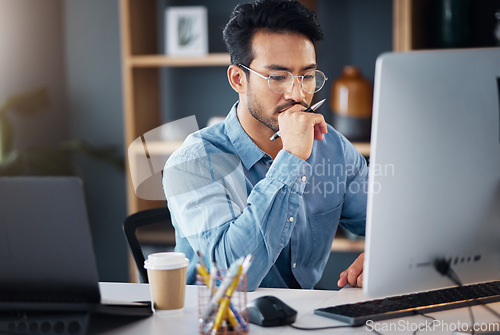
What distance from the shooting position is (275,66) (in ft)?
5.44

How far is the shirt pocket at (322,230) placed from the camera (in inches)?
66.7

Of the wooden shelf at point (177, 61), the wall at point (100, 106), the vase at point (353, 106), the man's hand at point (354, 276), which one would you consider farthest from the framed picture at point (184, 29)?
the man's hand at point (354, 276)

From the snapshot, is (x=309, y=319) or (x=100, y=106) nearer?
(x=309, y=319)

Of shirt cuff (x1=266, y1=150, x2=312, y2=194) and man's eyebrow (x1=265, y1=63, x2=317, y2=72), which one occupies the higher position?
man's eyebrow (x1=265, y1=63, x2=317, y2=72)

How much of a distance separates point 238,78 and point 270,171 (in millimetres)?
488

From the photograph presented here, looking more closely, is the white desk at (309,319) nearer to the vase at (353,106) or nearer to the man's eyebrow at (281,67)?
the man's eyebrow at (281,67)

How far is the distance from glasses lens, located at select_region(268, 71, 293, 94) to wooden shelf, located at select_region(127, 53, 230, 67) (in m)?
1.13

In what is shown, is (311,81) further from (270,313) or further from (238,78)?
(270,313)

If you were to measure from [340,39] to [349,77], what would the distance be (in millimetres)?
285

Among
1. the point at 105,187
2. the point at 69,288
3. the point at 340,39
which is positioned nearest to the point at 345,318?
the point at 69,288

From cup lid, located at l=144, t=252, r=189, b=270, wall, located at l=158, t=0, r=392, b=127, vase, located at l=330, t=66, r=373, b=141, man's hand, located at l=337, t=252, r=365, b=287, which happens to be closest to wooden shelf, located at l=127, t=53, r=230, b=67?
wall, located at l=158, t=0, r=392, b=127

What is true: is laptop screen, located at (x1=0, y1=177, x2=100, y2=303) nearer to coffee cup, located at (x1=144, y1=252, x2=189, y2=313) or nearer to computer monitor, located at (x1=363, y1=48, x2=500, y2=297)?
coffee cup, located at (x1=144, y1=252, x2=189, y2=313)

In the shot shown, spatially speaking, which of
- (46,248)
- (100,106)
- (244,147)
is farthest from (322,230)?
(100,106)

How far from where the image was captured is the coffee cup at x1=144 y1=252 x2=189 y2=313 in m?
1.11
